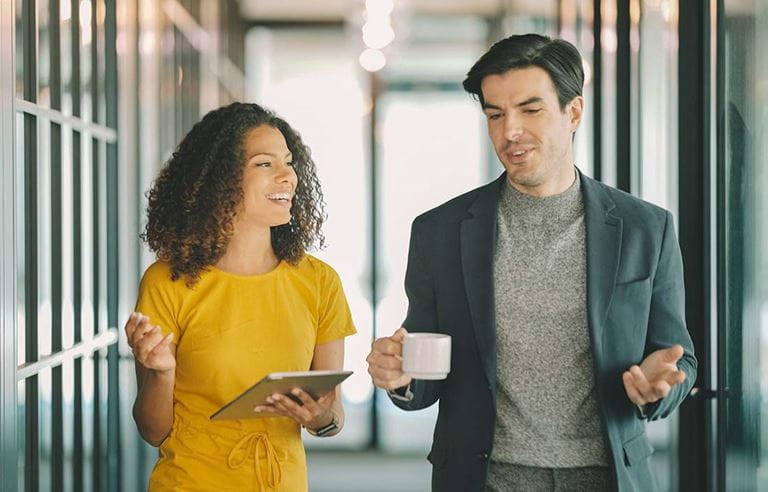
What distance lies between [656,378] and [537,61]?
622 millimetres

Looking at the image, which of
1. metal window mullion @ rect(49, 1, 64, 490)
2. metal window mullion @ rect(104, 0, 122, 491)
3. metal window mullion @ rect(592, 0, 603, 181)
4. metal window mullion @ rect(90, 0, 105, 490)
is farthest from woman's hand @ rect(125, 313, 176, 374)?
metal window mullion @ rect(592, 0, 603, 181)

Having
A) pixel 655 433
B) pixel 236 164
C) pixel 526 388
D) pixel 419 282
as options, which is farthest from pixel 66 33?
pixel 655 433

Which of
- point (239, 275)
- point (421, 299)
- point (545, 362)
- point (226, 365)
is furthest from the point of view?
point (239, 275)

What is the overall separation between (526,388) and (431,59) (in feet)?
16.9

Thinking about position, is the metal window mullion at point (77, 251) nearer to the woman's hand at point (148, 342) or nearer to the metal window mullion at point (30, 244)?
the metal window mullion at point (30, 244)

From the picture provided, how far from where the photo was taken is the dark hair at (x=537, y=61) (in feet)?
6.08

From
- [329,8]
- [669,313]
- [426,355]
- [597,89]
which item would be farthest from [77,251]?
[329,8]

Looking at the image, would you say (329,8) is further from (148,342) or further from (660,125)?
(148,342)

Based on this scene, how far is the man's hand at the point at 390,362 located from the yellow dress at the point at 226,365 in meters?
0.34

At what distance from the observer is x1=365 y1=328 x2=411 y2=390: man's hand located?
1760 mm

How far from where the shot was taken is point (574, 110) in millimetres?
1933

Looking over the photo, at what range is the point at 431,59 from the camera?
264 inches

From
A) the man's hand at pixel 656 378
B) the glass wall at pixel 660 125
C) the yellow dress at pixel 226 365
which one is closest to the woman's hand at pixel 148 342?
the yellow dress at pixel 226 365

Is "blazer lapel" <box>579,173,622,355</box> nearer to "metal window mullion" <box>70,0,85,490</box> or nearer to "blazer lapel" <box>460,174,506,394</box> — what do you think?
"blazer lapel" <box>460,174,506,394</box>
